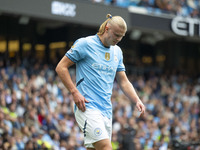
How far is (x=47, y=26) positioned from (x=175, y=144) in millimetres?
12091

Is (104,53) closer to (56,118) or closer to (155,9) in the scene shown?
(56,118)

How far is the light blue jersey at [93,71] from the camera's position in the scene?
4.82m

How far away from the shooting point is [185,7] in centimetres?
2080

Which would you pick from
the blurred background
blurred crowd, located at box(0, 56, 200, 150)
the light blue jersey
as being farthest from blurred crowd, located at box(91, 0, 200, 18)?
the light blue jersey

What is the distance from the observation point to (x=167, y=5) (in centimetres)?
1953

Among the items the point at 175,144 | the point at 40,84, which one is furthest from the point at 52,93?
the point at 175,144

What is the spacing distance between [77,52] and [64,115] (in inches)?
357

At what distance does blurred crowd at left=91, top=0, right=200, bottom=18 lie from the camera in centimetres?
1788

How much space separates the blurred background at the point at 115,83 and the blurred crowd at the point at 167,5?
41 millimetres

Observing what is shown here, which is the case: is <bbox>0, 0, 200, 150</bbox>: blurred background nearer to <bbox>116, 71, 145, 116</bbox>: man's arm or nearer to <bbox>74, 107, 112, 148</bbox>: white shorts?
<bbox>116, 71, 145, 116</bbox>: man's arm

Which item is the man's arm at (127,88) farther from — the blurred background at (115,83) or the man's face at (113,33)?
the blurred background at (115,83)

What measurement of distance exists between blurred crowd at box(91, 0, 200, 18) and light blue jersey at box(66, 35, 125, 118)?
11.7 metres

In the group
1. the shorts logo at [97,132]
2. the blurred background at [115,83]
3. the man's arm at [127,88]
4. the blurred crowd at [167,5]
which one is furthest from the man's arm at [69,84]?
the blurred crowd at [167,5]

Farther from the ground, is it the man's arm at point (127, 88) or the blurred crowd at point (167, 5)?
the blurred crowd at point (167, 5)
